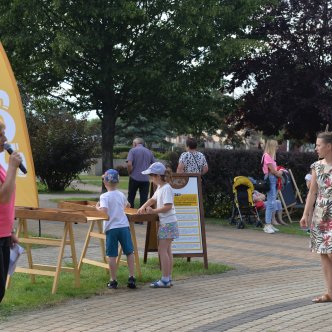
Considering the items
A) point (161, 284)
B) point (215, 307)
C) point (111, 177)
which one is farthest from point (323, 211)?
point (111, 177)

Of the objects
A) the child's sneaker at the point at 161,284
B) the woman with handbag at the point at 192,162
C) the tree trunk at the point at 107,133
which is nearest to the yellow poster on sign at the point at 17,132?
the child's sneaker at the point at 161,284

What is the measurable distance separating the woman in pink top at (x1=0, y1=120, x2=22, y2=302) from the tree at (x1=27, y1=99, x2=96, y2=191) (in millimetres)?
20816

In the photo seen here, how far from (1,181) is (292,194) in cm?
1340

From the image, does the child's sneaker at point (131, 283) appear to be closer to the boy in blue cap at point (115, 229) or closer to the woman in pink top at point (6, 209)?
the boy in blue cap at point (115, 229)

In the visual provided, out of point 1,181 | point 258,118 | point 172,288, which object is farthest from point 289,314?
point 258,118

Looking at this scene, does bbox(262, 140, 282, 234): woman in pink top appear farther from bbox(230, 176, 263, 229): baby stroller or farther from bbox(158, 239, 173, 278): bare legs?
bbox(158, 239, 173, 278): bare legs

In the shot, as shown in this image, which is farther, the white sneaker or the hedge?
the hedge

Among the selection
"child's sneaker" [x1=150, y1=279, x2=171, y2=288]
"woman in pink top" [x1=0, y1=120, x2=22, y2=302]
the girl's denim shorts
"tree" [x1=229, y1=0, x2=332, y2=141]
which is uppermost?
"tree" [x1=229, y1=0, x2=332, y2=141]

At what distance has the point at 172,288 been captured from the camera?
9.00 metres

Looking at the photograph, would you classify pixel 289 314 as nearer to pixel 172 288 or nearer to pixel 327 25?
pixel 172 288

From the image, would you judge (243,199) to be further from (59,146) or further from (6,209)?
(59,146)

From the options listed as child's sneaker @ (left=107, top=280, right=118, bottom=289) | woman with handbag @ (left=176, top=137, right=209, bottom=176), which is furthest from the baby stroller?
child's sneaker @ (left=107, top=280, right=118, bottom=289)

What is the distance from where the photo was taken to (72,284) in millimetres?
8938

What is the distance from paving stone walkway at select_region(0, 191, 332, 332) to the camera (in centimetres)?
698
